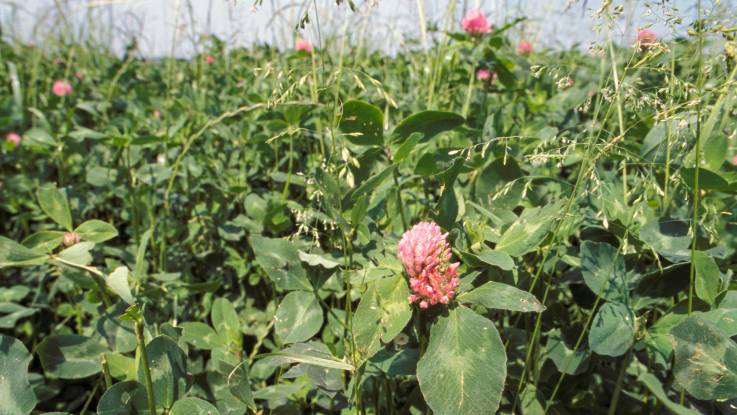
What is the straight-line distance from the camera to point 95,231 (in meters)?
1.14

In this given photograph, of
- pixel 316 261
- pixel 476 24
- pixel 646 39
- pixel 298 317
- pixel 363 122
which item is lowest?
pixel 298 317

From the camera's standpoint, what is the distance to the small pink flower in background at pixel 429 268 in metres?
0.69

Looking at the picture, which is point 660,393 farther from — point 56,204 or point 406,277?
point 56,204

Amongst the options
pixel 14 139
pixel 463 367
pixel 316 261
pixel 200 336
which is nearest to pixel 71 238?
pixel 200 336

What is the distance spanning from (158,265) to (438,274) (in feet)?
3.34

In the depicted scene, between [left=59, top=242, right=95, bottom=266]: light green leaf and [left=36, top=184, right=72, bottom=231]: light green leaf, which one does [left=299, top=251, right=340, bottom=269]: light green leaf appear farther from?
[left=36, top=184, right=72, bottom=231]: light green leaf

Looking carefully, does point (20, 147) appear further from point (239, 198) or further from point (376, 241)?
point (376, 241)

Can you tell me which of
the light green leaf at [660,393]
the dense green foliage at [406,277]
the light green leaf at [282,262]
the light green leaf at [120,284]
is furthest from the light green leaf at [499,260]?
the light green leaf at [120,284]

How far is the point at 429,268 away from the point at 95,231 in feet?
2.52

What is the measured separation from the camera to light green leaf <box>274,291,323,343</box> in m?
0.87

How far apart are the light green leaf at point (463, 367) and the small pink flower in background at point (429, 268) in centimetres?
3

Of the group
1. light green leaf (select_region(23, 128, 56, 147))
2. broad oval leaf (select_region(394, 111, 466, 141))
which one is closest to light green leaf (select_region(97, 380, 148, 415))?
broad oval leaf (select_region(394, 111, 466, 141))

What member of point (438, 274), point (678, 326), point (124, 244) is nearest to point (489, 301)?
point (438, 274)

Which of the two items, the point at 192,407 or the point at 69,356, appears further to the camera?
the point at 69,356
